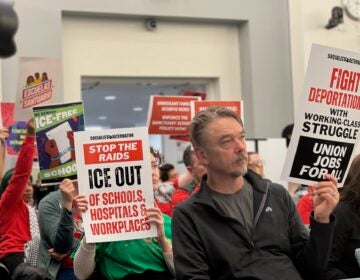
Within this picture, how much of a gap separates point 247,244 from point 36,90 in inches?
76.6

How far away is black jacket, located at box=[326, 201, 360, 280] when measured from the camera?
2639 millimetres

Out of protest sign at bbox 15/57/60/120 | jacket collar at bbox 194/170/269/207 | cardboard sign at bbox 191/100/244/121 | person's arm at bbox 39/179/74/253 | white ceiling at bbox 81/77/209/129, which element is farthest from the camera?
white ceiling at bbox 81/77/209/129

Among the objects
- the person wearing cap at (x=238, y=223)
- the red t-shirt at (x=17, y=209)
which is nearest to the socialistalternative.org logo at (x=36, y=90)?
the red t-shirt at (x=17, y=209)

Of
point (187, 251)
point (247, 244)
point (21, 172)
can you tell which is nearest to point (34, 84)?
point (21, 172)

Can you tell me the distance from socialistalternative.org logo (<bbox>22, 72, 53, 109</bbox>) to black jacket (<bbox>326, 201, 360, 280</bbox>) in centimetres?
195

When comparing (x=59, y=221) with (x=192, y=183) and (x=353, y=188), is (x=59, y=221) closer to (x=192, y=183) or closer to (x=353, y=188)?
(x=192, y=183)

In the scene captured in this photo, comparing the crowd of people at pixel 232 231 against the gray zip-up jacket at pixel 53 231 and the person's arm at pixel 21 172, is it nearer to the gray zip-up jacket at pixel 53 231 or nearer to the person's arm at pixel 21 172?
the gray zip-up jacket at pixel 53 231

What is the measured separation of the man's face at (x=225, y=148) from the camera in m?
2.28

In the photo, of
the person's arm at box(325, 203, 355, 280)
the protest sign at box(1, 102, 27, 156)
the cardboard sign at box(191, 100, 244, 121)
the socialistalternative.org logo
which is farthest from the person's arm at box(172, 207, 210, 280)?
the protest sign at box(1, 102, 27, 156)

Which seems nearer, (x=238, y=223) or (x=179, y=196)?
(x=238, y=223)

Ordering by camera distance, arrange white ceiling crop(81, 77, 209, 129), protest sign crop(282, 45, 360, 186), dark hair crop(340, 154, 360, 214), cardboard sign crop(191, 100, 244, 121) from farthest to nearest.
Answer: white ceiling crop(81, 77, 209, 129), cardboard sign crop(191, 100, 244, 121), dark hair crop(340, 154, 360, 214), protest sign crop(282, 45, 360, 186)

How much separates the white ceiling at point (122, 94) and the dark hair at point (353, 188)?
4898 millimetres

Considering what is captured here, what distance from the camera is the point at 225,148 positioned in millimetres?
2293

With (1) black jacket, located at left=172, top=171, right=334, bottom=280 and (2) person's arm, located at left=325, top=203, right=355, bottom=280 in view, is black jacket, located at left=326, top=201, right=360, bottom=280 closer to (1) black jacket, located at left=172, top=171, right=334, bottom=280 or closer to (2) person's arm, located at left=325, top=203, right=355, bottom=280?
(2) person's arm, located at left=325, top=203, right=355, bottom=280
